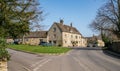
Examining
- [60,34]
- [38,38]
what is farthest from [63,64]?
[38,38]

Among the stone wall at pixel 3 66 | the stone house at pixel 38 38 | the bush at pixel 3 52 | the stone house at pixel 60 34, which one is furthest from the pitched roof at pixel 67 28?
the stone wall at pixel 3 66

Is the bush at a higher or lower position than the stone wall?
higher

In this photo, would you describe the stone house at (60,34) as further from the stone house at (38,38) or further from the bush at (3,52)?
the bush at (3,52)

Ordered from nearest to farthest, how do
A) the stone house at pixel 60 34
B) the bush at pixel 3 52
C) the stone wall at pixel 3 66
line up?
the stone wall at pixel 3 66
the bush at pixel 3 52
the stone house at pixel 60 34

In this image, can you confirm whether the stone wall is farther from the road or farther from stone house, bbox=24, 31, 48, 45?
stone house, bbox=24, 31, 48, 45

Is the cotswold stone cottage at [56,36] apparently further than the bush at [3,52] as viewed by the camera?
Yes

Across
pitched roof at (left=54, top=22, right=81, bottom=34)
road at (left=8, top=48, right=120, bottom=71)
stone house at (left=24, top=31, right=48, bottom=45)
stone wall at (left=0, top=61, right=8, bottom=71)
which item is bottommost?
road at (left=8, top=48, right=120, bottom=71)

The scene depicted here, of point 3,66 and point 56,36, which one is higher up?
point 56,36

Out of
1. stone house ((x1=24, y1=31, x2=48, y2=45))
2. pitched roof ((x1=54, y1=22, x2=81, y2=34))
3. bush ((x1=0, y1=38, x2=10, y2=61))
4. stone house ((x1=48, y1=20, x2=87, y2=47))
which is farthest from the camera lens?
stone house ((x1=24, y1=31, x2=48, y2=45))

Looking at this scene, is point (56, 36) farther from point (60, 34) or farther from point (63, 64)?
point (63, 64)

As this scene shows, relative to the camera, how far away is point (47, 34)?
102 meters

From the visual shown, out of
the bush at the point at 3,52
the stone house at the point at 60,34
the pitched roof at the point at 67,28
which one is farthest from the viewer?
the pitched roof at the point at 67,28

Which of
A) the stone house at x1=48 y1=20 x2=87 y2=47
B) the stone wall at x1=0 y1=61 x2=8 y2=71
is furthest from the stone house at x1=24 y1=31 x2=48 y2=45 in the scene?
the stone wall at x1=0 y1=61 x2=8 y2=71

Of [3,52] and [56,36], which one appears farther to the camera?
[56,36]
